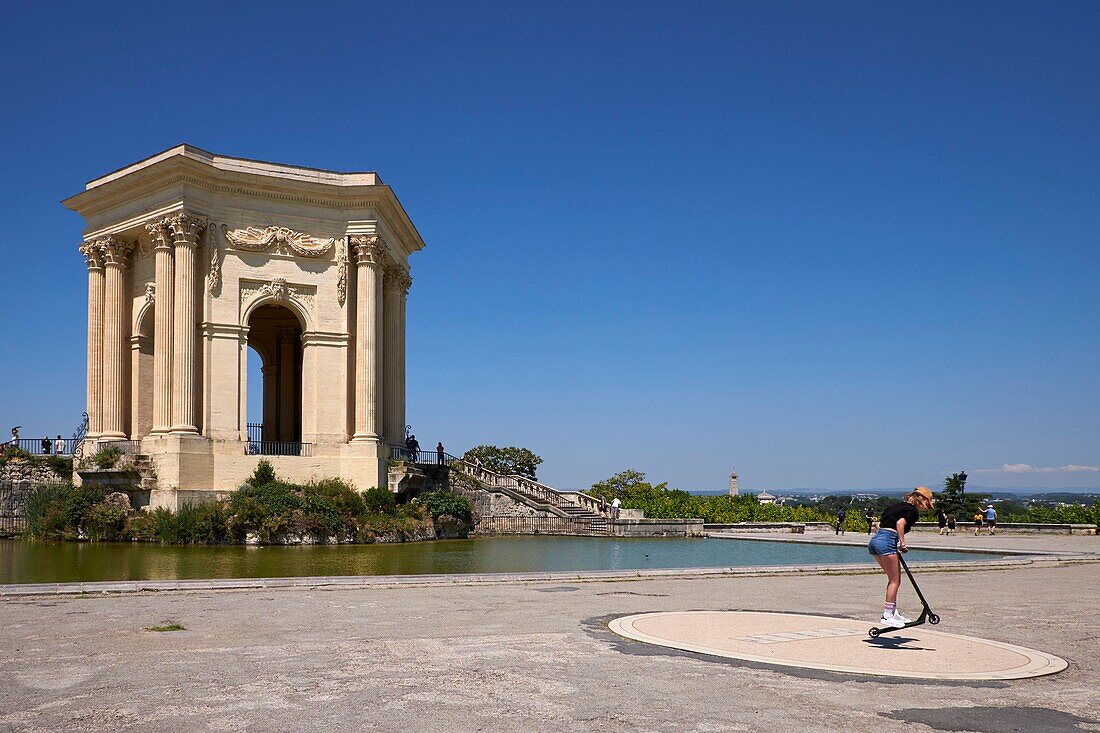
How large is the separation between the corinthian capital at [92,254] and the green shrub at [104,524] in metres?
13.3

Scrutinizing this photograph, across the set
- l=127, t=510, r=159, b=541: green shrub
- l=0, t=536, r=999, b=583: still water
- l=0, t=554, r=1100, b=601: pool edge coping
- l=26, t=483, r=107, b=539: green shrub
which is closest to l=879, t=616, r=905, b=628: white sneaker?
l=0, t=554, r=1100, b=601: pool edge coping

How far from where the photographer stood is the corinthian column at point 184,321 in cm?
4203

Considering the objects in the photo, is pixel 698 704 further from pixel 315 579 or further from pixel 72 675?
pixel 315 579

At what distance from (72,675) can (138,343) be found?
4153cm

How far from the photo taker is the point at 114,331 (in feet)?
154

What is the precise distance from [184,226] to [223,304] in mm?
3800

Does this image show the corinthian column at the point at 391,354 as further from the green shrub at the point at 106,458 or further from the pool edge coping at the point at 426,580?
the pool edge coping at the point at 426,580

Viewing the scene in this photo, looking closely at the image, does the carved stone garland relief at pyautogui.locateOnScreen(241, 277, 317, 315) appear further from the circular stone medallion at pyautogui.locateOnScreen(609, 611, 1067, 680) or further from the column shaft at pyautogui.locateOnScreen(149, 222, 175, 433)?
the circular stone medallion at pyautogui.locateOnScreen(609, 611, 1067, 680)

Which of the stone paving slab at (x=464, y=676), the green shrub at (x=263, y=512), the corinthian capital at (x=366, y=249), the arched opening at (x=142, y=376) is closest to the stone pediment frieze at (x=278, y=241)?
the corinthian capital at (x=366, y=249)

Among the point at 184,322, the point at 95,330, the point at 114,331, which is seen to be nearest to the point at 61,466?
the point at 95,330

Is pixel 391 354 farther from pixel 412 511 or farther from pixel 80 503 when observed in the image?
pixel 80 503

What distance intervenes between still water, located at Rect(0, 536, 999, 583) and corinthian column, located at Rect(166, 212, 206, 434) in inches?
264

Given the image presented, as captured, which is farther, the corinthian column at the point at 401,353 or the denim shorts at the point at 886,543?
the corinthian column at the point at 401,353

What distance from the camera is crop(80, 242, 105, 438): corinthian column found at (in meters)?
46.8
